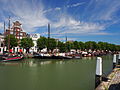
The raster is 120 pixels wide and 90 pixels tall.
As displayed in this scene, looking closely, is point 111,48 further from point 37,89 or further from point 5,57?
point 37,89

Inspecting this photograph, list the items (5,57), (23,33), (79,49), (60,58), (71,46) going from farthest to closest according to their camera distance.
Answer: (79,49) → (71,46) → (23,33) → (60,58) → (5,57)

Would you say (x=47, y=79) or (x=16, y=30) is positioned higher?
(x=16, y=30)

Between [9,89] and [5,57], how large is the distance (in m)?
25.7

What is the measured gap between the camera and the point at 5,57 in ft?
112

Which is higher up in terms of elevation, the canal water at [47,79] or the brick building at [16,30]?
the brick building at [16,30]

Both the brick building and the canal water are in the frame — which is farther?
the brick building

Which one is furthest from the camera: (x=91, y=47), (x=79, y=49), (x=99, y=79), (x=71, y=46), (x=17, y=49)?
(x=91, y=47)

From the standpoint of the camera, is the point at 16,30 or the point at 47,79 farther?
the point at 16,30

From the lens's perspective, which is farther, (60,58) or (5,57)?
(60,58)

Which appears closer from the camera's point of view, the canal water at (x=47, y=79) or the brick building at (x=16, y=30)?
the canal water at (x=47, y=79)

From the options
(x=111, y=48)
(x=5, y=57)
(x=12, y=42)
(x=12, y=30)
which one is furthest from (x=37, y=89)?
(x=111, y=48)

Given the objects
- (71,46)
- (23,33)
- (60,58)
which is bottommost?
(60,58)

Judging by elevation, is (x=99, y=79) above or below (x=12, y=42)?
below

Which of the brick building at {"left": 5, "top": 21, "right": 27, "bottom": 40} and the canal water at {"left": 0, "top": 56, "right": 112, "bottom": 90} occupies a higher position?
the brick building at {"left": 5, "top": 21, "right": 27, "bottom": 40}
